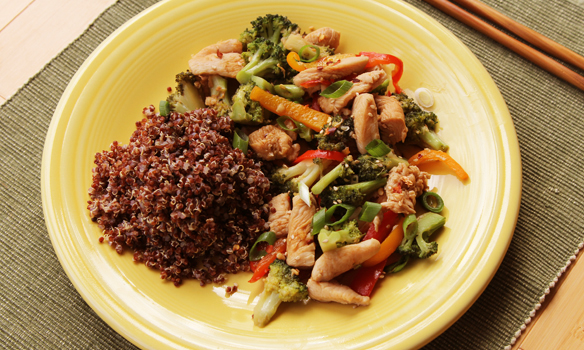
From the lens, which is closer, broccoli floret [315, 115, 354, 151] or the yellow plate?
the yellow plate

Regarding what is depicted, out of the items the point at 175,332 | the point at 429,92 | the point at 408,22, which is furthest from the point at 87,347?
the point at 408,22

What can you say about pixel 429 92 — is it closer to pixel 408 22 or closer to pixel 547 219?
pixel 408 22

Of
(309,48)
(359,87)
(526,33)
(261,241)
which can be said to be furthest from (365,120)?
(526,33)

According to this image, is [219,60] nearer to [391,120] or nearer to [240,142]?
[240,142]

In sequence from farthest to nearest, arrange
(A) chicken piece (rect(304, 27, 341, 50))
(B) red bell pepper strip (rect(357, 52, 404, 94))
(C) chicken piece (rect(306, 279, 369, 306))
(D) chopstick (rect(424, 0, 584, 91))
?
(D) chopstick (rect(424, 0, 584, 91)) < (A) chicken piece (rect(304, 27, 341, 50)) < (B) red bell pepper strip (rect(357, 52, 404, 94)) < (C) chicken piece (rect(306, 279, 369, 306))

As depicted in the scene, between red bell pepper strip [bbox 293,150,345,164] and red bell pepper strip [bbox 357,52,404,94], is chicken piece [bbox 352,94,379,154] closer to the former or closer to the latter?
red bell pepper strip [bbox 293,150,345,164]

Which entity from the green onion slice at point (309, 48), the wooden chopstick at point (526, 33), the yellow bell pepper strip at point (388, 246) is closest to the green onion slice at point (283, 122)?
the green onion slice at point (309, 48)

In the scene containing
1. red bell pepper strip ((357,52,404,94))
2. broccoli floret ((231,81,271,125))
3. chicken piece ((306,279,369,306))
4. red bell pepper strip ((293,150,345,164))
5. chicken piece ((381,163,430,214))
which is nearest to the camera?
chicken piece ((306,279,369,306))

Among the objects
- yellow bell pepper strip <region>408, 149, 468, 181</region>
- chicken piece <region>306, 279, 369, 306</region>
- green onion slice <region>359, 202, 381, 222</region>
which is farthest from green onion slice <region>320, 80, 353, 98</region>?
chicken piece <region>306, 279, 369, 306</region>
